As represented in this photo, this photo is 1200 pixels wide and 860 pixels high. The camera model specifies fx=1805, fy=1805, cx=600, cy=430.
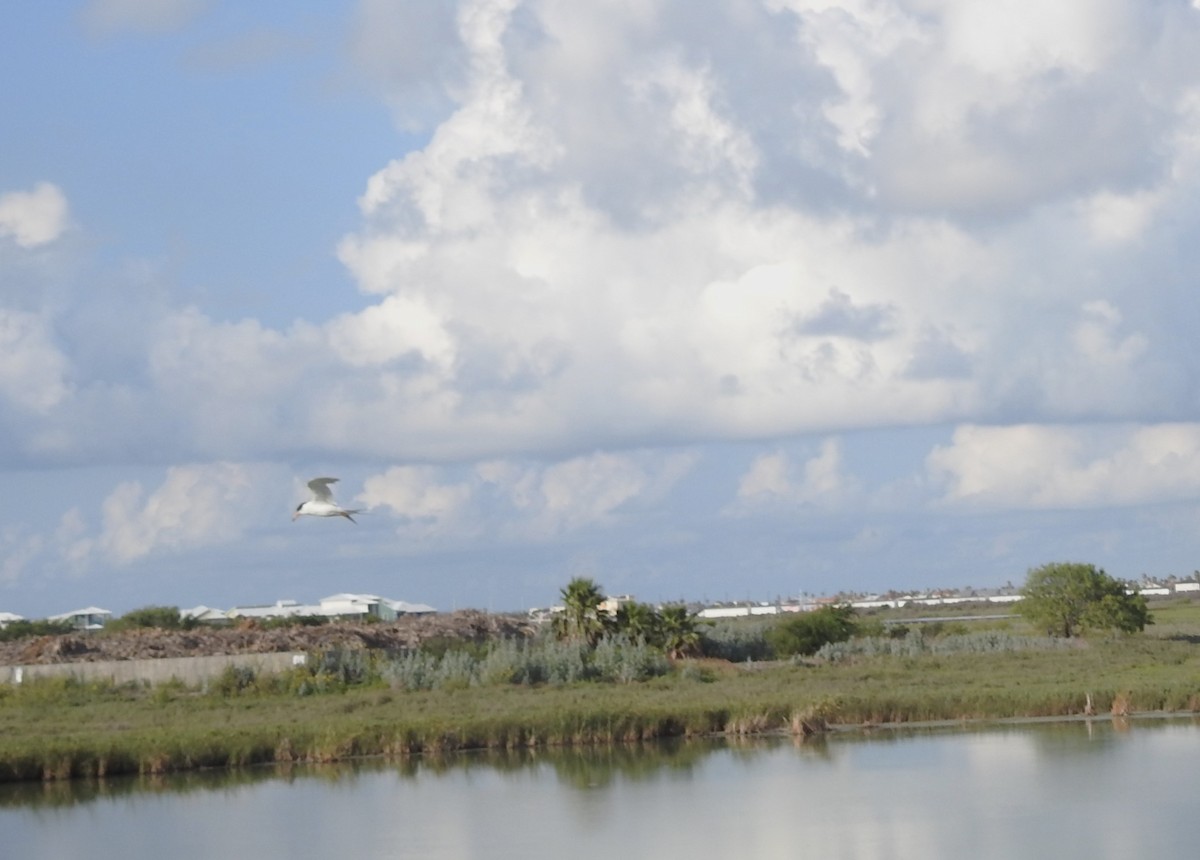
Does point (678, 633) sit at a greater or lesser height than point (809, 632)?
lesser

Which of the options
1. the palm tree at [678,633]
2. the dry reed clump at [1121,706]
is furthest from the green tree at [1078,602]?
the dry reed clump at [1121,706]

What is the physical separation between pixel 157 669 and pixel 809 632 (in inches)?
914

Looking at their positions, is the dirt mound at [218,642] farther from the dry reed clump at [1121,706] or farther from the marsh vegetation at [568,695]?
the dry reed clump at [1121,706]

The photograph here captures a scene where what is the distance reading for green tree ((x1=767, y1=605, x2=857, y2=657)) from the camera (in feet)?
200

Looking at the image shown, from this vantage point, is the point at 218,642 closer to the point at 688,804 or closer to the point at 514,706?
the point at 514,706

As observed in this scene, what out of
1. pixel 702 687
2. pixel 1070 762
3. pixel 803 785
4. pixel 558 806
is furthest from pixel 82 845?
pixel 702 687

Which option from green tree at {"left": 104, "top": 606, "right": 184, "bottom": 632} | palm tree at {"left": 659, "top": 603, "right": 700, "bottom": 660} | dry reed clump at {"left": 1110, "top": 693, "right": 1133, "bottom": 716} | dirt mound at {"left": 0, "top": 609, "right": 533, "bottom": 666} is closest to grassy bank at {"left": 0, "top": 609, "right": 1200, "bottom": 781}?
dry reed clump at {"left": 1110, "top": 693, "right": 1133, "bottom": 716}

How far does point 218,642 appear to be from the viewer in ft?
174

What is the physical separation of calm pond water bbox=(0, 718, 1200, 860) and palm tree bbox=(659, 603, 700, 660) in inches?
740

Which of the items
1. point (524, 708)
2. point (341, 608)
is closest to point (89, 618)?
point (341, 608)

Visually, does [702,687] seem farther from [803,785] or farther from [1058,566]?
[1058,566]

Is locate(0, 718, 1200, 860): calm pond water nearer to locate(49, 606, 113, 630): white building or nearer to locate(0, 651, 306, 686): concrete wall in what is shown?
locate(0, 651, 306, 686): concrete wall

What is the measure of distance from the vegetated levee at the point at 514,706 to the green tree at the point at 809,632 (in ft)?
29.2

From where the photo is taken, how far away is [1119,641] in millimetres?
57469
